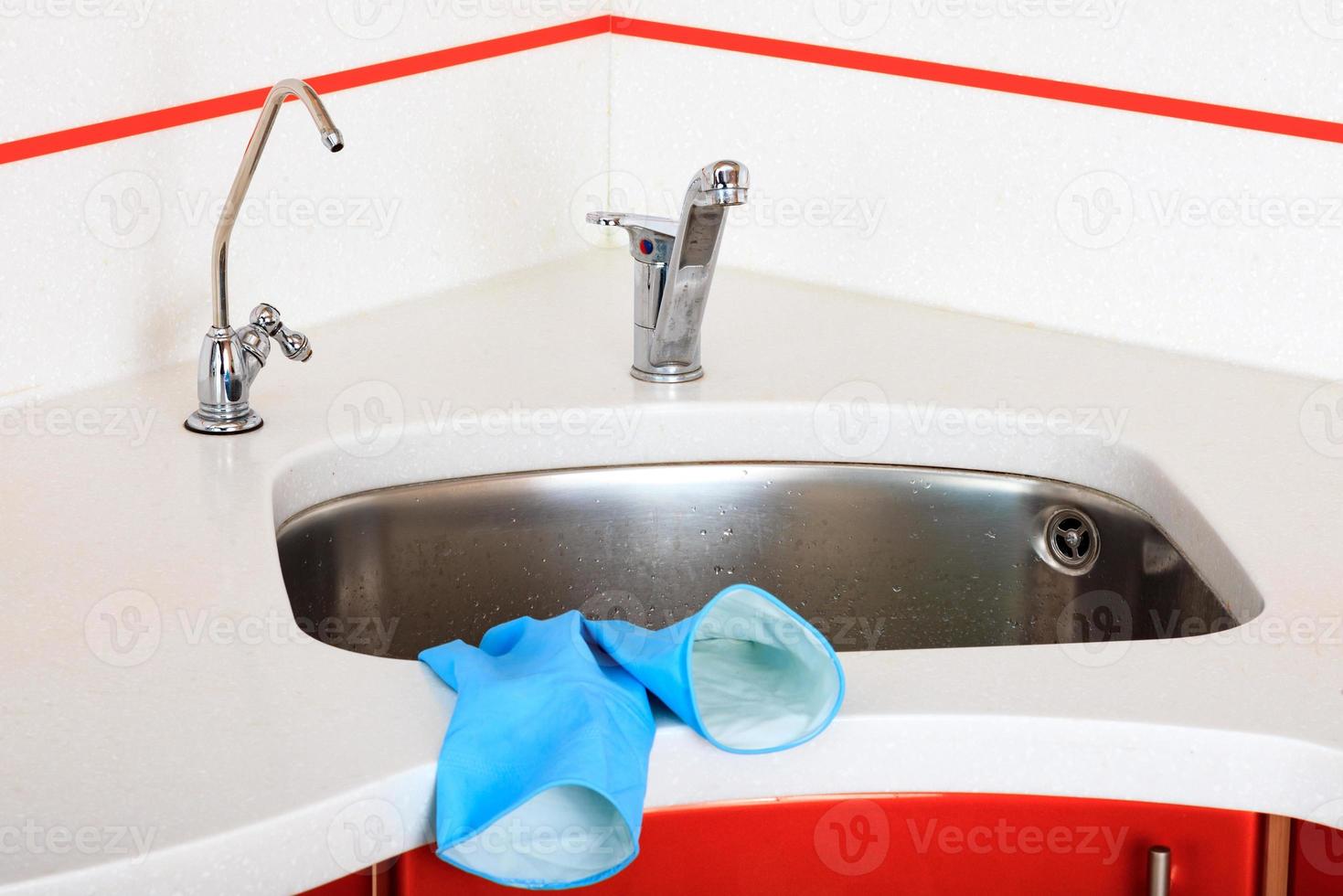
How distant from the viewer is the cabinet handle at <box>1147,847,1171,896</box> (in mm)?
908

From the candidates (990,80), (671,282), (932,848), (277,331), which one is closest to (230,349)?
(277,331)

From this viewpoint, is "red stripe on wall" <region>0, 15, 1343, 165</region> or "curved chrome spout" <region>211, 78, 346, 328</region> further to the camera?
"red stripe on wall" <region>0, 15, 1343, 165</region>

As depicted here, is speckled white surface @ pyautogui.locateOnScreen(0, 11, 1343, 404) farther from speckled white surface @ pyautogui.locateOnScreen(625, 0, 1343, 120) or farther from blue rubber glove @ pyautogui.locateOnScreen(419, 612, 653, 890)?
blue rubber glove @ pyautogui.locateOnScreen(419, 612, 653, 890)

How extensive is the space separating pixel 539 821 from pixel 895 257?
37.9 inches

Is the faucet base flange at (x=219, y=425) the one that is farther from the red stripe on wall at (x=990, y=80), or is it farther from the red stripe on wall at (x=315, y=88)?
the red stripe on wall at (x=990, y=80)

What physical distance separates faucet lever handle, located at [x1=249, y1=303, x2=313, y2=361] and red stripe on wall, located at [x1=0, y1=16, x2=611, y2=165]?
196 mm

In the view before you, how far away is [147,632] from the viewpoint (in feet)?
2.99

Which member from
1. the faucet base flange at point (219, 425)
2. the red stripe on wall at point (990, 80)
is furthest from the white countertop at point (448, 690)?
the red stripe on wall at point (990, 80)

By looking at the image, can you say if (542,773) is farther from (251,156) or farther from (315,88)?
(315,88)

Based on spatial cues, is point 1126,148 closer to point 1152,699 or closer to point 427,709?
point 1152,699

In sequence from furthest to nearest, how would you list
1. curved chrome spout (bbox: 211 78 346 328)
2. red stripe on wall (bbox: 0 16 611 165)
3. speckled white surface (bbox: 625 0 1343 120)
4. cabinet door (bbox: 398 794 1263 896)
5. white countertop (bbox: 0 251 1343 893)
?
speckled white surface (bbox: 625 0 1343 120) < red stripe on wall (bbox: 0 16 611 165) < curved chrome spout (bbox: 211 78 346 328) < cabinet door (bbox: 398 794 1263 896) < white countertop (bbox: 0 251 1343 893)

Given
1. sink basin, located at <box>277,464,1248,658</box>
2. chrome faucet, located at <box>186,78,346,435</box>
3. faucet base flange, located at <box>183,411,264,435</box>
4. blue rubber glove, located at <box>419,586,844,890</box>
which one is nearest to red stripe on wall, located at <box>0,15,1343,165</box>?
chrome faucet, located at <box>186,78,346,435</box>

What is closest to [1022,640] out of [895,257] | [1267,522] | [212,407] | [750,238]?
[1267,522]

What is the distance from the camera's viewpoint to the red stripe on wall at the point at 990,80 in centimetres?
136
